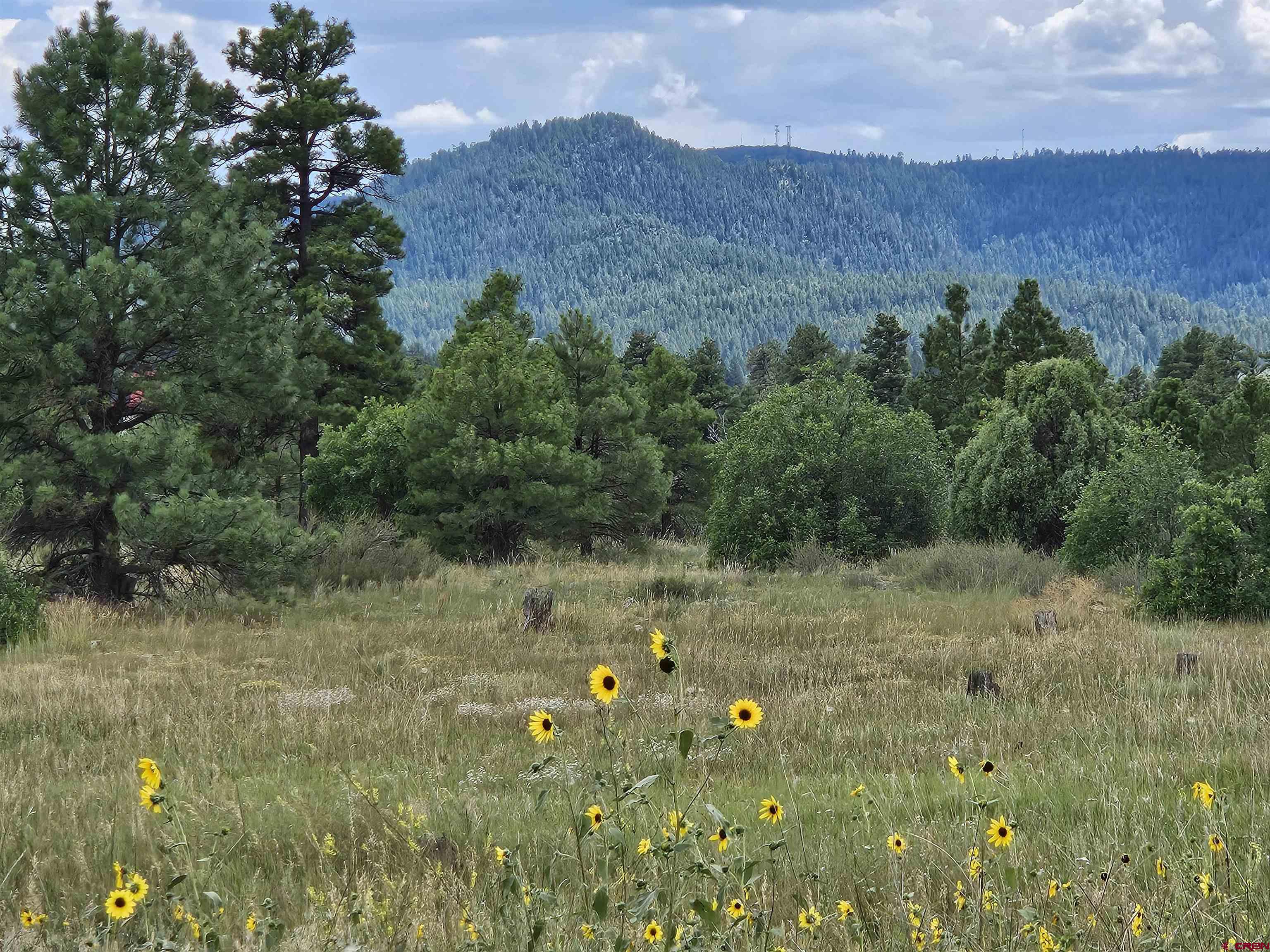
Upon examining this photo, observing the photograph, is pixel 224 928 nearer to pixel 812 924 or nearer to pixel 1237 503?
pixel 812 924

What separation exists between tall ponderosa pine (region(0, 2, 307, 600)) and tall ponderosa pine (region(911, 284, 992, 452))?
117 feet

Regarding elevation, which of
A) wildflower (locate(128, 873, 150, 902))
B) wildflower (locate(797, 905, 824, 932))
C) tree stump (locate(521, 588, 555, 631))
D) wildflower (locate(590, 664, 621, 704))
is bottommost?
tree stump (locate(521, 588, 555, 631))

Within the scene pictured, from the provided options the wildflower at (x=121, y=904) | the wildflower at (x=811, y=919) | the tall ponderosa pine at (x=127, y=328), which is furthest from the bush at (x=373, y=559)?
the wildflower at (x=121, y=904)

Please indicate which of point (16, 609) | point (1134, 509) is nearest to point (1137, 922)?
point (16, 609)

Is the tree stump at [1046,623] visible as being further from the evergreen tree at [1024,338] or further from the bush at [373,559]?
the evergreen tree at [1024,338]

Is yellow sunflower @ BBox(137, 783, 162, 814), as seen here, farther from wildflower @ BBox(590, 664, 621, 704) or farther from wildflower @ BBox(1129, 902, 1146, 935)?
wildflower @ BBox(1129, 902, 1146, 935)

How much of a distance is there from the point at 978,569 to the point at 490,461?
12083mm

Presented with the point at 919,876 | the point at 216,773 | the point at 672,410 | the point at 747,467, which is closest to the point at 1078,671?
the point at 919,876

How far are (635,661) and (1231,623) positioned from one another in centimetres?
806

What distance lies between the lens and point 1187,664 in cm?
1014

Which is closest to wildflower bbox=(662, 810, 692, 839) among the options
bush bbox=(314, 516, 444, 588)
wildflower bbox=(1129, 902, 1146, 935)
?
wildflower bbox=(1129, 902, 1146, 935)

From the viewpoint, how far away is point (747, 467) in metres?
25.8

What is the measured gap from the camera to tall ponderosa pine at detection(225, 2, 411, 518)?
2434 centimetres

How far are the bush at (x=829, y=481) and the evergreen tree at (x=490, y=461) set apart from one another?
452cm
